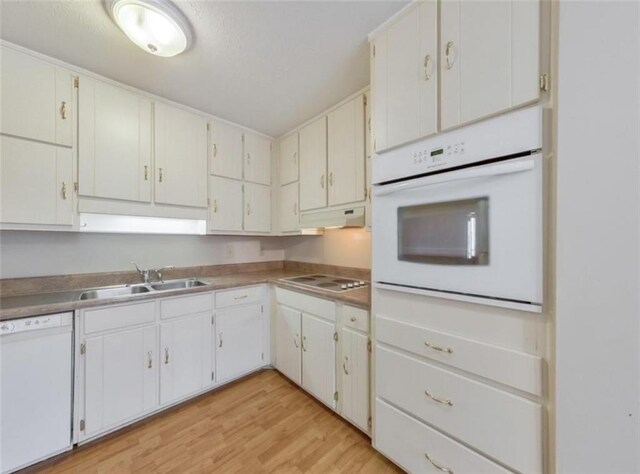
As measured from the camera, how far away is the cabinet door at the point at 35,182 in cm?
142

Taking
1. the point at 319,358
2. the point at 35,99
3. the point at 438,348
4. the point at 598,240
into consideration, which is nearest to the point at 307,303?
the point at 319,358

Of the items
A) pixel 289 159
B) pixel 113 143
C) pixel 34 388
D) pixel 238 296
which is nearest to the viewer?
pixel 34 388

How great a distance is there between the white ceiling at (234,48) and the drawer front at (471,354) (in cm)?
160

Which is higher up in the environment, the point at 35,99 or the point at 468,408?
the point at 35,99

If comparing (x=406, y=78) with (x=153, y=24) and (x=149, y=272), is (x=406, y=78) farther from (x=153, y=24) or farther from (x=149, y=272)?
(x=149, y=272)

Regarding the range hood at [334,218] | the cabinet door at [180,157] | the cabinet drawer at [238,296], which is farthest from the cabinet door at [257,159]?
the cabinet drawer at [238,296]

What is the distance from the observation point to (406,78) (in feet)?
4.04

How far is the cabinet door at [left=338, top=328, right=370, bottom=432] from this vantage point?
5.00ft

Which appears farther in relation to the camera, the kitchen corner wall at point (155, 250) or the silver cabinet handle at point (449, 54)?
the kitchen corner wall at point (155, 250)

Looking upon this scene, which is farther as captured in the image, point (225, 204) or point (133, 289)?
point (225, 204)

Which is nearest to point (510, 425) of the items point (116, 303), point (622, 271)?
point (622, 271)

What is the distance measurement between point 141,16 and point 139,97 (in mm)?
860

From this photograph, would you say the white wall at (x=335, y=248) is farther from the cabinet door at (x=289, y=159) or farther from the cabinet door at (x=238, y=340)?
the cabinet door at (x=238, y=340)

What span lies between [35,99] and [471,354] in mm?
2739
